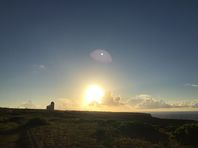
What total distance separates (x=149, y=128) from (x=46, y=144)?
1704 cm

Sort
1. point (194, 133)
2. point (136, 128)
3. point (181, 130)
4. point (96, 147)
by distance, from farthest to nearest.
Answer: point (136, 128), point (181, 130), point (194, 133), point (96, 147)

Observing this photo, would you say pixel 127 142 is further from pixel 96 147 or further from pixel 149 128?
pixel 149 128

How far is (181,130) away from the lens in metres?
30.1

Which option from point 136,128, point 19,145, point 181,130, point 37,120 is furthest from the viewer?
point 37,120

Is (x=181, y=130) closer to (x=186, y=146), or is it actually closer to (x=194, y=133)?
(x=194, y=133)

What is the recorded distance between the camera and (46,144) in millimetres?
21828

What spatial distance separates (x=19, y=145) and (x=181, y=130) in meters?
20.1

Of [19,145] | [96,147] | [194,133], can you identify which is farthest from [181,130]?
[19,145]

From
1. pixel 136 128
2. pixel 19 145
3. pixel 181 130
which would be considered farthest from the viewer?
pixel 136 128

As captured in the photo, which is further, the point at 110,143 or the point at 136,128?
the point at 136,128

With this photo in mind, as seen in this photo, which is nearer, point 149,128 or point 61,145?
point 61,145

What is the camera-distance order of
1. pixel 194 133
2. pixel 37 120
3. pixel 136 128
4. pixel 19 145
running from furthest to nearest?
pixel 37 120
pixel 136 128
pixel 194 133
pixel 19 145

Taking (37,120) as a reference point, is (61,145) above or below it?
below

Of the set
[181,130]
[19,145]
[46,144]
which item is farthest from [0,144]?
[181,130]
